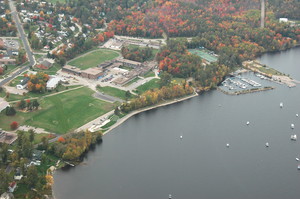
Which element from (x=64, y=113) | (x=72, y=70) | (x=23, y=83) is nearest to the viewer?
(x=64, y=113)

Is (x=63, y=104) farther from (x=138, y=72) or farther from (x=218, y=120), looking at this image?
(x=218, y=120)

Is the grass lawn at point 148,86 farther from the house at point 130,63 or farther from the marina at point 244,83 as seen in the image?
the marina at point 244,83

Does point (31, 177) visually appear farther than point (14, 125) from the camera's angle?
No

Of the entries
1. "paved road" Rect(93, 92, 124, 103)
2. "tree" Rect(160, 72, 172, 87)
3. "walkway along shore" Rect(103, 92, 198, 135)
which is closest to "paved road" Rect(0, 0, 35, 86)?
"paved road" Rect(93, 92, 124, 103)

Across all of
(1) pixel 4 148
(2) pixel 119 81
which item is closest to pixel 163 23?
(2) pixel 119 81

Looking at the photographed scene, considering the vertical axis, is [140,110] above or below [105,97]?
below

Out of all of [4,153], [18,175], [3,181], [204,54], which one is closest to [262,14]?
[204,54]

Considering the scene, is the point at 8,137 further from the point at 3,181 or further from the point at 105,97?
the point at 105,97
